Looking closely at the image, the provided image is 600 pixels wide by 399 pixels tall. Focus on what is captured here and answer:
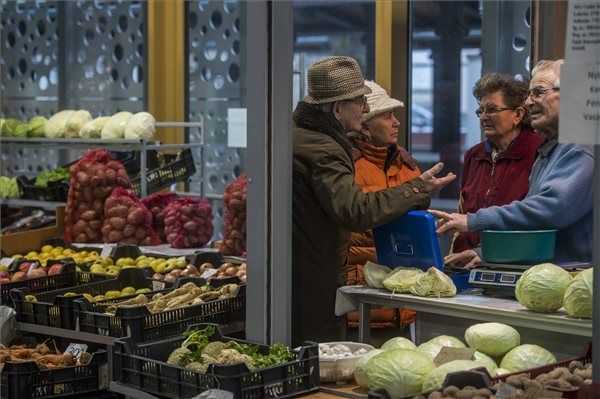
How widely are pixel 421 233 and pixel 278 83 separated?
80 cm

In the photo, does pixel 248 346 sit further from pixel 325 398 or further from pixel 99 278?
pixel 99 278

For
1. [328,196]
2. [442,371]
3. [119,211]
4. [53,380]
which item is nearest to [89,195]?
[119,211]

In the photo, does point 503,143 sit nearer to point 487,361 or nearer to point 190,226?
point 190,226

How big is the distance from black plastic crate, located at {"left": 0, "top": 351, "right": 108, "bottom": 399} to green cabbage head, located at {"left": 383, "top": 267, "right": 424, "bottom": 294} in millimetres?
1164

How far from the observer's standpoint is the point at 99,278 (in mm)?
5359

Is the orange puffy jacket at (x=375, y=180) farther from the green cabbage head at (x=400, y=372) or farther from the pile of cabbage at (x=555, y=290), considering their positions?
the green cabbage head at (x=400, y=372)

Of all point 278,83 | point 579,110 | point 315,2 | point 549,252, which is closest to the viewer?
point 579,110

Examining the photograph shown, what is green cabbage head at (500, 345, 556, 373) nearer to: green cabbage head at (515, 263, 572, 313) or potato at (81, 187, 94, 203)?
green cabbage head at (515, 263, 572, 313)

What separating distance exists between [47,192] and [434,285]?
15.0ft

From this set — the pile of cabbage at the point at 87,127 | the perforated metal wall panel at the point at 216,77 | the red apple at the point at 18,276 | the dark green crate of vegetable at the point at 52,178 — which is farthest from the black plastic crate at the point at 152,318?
the perforated metal wall panel at the point at 216,77

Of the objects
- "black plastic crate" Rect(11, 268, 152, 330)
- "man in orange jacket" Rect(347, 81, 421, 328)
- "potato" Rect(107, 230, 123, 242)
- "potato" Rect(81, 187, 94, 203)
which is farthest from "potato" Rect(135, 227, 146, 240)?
"man in orange jacket" Rect(347, 81, 421, 328)

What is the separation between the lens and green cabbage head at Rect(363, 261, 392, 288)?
3967 millimetres

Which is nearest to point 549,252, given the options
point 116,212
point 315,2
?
point 116,212

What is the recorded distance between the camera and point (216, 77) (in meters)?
10.0
